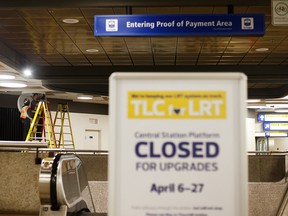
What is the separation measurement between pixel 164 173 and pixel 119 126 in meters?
0.26

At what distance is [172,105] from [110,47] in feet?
29.4

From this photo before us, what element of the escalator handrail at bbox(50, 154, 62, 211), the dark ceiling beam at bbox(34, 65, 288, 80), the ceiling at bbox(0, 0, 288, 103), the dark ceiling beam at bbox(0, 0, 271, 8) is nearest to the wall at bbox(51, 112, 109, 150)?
the ceiling at bbox(0, 0, 288, 103)

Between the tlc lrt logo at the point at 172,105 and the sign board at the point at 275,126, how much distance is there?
22055mm

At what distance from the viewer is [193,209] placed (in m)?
1.90

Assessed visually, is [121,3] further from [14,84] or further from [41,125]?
[14,84]

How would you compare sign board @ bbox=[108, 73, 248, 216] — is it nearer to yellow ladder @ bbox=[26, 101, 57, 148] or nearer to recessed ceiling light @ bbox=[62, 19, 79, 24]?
recessed ceiling light @ bbox=[62, 19, 79, 24]

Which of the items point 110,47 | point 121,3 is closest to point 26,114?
point 110,47

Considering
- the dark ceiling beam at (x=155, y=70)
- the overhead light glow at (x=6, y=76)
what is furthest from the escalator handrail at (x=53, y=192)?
the dark ceiling beam at (x=155, y=70)

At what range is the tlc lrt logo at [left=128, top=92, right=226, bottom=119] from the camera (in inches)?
76.2

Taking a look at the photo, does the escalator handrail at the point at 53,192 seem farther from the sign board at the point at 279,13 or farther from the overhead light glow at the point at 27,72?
the overhead light glow at the point at 27,72

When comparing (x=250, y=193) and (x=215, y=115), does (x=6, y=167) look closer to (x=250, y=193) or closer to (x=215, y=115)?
(x=250, y=193)

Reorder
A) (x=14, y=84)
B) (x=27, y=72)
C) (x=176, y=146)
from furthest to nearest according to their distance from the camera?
(x=14, y=84), (x=27, y=72), (x=176, y=146)

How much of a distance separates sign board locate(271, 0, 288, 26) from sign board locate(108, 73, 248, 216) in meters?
5.13

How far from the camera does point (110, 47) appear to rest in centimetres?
1077
